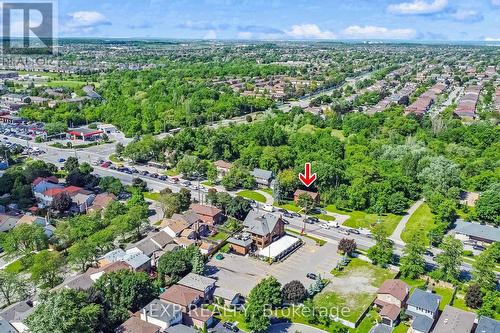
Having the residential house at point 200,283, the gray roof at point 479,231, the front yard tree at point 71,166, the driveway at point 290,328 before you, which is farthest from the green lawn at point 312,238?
the front yard tree at point 71,166

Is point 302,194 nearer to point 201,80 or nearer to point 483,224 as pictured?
point 483,224

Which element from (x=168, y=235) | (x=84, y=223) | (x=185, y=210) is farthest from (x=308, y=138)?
(x=84, y=223)

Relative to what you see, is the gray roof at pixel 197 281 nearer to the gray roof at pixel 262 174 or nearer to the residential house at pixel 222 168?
the gray roof at pixel 262 174

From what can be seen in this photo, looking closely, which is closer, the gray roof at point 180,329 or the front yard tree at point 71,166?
the gray roof at point 180,329

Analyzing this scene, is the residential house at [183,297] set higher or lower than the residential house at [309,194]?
lower

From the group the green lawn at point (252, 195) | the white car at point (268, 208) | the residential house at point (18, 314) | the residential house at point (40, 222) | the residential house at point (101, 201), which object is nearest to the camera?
the residential house at point (18, 314)

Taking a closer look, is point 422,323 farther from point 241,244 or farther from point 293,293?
point 241,244
